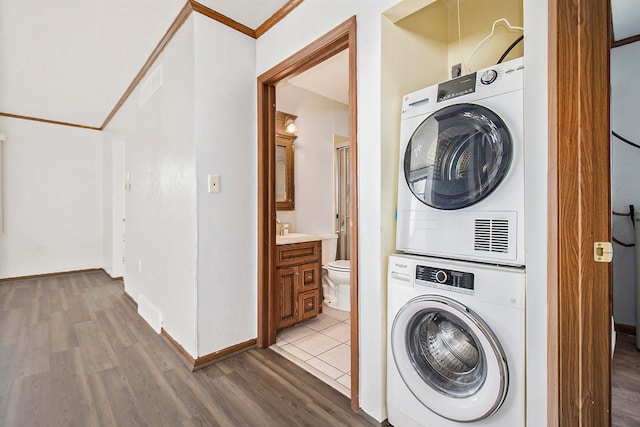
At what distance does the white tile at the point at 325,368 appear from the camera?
1.92 meters

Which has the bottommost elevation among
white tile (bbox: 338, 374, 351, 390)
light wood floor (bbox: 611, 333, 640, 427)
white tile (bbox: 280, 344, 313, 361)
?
white tile (bbox: 280, 344, 313, 361)

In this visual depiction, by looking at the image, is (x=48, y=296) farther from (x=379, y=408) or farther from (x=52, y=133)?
(x=379, y=408)

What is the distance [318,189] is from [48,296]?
11.6ft

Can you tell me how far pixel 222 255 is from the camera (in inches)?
84.3

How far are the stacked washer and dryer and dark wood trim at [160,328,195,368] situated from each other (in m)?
1.33

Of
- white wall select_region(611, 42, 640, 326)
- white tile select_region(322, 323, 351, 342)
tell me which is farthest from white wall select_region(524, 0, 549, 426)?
white wall select_region(611, 42, 640, 326)

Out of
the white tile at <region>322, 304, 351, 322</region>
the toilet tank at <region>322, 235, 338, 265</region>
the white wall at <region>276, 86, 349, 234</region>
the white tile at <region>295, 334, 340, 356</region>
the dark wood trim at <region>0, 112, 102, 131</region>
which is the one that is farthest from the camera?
the dark wood trim at <region>0, 112, 102, 131</region>

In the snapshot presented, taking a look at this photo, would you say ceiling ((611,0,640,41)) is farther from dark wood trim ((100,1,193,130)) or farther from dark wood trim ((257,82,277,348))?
dark wood trim ((100,1,193,130))

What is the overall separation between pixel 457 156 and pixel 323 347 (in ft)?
5.72

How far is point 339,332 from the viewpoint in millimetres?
2615

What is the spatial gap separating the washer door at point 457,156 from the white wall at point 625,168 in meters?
2.16

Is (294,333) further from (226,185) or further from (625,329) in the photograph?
(625,329)

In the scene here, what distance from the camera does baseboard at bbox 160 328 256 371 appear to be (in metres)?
1.99

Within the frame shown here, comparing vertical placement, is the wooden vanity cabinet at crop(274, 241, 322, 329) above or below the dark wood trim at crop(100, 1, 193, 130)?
below
